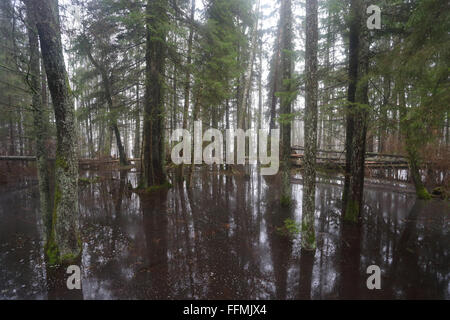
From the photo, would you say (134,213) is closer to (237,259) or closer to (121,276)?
(121,276)

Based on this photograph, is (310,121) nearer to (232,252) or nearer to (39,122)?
(232,252)

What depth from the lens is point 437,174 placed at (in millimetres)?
10766

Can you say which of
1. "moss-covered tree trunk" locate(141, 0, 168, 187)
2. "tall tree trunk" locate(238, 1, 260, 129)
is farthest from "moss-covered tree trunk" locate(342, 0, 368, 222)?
"moss-covered tree trunk" locate(141, 0, 168, 187)

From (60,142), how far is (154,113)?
253 inches

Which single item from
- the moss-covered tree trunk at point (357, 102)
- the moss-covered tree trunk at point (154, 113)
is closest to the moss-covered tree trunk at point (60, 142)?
the moss-covered tree trunk at point (154, 113)

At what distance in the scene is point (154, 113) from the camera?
33.7ft

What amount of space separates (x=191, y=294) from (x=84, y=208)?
24.1 ft

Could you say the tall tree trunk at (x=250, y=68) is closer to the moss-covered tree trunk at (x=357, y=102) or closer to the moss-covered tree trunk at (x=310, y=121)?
the moss-covered tree trunk at (x=357, y=102)

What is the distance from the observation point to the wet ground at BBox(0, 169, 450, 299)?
363cm

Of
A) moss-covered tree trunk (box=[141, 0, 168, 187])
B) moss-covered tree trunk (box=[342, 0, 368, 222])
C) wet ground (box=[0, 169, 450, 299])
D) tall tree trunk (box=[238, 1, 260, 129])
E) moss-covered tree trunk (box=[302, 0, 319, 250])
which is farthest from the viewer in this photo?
tall tree trunk (box=[238, 1, 260, 129])

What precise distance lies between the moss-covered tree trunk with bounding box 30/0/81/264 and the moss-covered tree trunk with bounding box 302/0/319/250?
18.2 feet

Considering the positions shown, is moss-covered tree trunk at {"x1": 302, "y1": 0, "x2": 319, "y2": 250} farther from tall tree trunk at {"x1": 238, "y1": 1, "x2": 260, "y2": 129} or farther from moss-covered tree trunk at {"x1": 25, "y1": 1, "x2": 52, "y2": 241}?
tall tree trunk at {"x1": 238, "y1": 1, "x2": 260, "y2": 129}

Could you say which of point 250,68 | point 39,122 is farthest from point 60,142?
point 250,68
